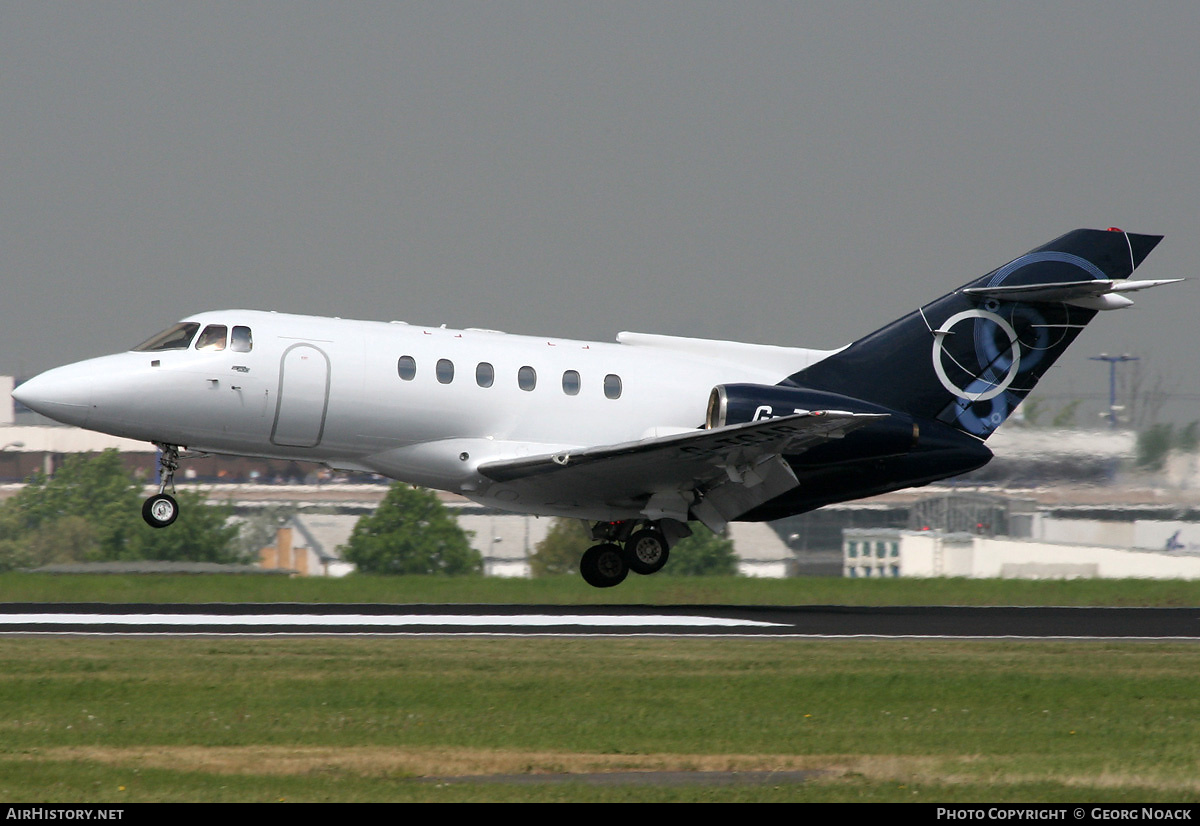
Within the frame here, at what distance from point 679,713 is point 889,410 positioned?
11.9 m

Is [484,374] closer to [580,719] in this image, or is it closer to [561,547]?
[580,719]

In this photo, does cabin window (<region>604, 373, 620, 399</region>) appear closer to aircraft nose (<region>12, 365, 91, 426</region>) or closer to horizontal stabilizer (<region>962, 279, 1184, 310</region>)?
horizontal stabilizer (<region>962, 279, 1184, 310</region>)

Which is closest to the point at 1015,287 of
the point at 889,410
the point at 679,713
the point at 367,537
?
the point at 889,410

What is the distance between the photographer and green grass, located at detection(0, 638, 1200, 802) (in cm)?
889

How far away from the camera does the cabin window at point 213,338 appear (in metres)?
20.0

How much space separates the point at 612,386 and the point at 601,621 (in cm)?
475

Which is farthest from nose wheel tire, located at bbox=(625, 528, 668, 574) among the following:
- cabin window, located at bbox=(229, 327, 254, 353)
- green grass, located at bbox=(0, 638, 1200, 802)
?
cabin window, located at bbox=(229, 327, 254, 353)

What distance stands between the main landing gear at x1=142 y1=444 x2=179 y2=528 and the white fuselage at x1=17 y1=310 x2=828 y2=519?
413 millimetres

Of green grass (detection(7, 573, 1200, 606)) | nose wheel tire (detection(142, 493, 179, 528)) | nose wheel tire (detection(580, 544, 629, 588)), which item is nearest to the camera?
nose wheel tire (detection(142, 493, 179, 528))

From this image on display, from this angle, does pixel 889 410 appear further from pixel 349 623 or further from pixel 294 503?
pixel 294 503

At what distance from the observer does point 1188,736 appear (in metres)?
10.7

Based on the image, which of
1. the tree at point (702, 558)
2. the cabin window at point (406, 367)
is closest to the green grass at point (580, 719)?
the cabin window at point (406, 367)

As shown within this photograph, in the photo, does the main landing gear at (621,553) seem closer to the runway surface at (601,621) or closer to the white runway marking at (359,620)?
the runway surface at (601,621)

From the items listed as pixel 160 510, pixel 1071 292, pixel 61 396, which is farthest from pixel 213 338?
pixel 1071 292
